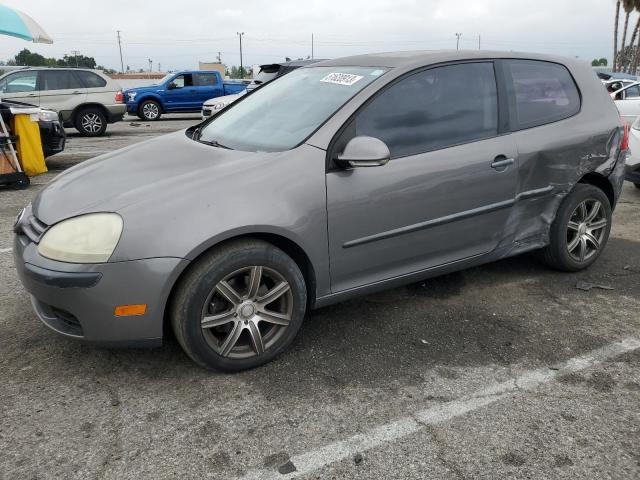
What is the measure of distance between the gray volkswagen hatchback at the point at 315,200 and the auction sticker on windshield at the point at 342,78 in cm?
2

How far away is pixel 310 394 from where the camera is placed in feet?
8.84

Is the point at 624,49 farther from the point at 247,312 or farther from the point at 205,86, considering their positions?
the point at 247,312

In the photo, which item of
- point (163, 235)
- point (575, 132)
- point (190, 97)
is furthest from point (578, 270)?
point (190, 97)

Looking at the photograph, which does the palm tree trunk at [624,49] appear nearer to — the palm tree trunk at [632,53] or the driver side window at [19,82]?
the palm tree trunk at [632,53]

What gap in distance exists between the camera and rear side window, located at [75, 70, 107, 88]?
43.5 feet

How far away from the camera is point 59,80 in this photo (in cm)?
1301

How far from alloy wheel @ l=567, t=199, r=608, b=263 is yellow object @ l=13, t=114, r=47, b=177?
22.6 ft

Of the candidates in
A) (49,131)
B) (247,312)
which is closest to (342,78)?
(247,312)

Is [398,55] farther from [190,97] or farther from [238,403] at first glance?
[190,97]

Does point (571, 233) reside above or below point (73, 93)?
below

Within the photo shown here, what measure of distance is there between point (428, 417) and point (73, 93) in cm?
1302

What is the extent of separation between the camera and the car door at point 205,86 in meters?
18.6

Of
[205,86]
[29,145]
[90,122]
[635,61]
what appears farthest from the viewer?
[635,61]

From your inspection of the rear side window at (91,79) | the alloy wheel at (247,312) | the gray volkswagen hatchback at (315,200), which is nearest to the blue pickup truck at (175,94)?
the rear side window at (91,79)
